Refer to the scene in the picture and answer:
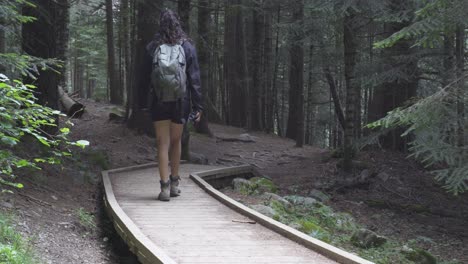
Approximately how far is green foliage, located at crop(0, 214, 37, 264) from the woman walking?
229cm

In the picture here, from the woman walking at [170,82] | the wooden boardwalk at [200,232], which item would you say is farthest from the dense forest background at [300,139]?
the wooden boardwalk at [200,232]

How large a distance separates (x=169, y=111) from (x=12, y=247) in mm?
2901

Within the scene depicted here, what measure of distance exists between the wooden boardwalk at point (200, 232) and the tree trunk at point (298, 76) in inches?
346

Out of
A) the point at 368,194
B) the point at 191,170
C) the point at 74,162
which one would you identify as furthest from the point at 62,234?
the point at 368,194

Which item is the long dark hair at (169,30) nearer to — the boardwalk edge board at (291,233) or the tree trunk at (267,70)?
the boardwalk edge board at (291,233)

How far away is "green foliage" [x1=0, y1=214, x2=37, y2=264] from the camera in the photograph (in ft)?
12.1

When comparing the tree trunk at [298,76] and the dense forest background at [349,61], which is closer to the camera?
the dense forest background at [349,61]

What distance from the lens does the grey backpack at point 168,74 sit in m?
6.13

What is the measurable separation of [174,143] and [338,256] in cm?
313

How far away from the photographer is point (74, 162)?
9070 mm

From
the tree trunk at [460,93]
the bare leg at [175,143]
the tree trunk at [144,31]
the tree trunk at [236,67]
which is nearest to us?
the bare leg at [175,143]

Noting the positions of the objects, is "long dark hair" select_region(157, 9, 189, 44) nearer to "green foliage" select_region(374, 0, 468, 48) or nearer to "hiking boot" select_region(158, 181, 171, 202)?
"hiking boot" select_region(158, 181, 171, 202)

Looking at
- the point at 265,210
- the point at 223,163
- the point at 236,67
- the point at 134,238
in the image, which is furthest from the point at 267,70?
the point at 134,238

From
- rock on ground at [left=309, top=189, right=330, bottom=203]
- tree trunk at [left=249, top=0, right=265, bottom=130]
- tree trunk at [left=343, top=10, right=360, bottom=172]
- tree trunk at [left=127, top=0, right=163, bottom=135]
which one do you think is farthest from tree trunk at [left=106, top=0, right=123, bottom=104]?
rock on ground at [left=309, top=189, right=330, bottom=203]
